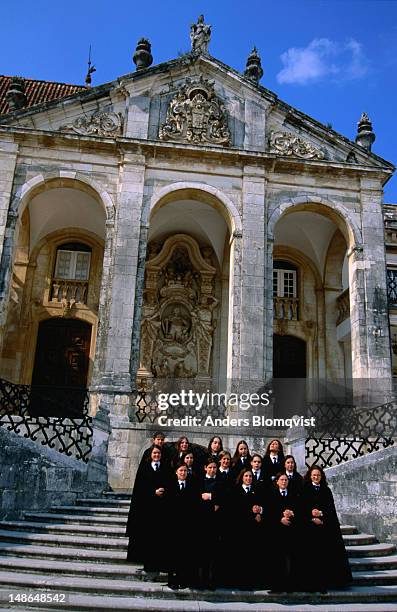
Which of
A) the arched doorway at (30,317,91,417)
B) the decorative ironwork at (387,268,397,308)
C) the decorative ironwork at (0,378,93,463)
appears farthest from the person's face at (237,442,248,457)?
the decorative ironwork at (387,268,397,308)

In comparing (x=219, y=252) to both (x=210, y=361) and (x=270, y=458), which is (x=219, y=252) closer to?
(x=210, y=361)

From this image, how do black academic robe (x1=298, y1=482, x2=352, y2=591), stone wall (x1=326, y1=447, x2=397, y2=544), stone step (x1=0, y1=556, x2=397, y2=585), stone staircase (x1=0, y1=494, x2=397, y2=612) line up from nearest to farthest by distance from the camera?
stone staircase (x1=0, y1=494, x2=397, y2=612), black academic robe (x1=298, y1=482, x2=352, y2=591), stone step (x1=0, y1=556, x2=397, y2=585), stone wall (x1=326, y1=447, x2=397, y2=544)

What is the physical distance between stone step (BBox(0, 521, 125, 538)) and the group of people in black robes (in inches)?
42.7

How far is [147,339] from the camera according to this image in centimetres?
1738

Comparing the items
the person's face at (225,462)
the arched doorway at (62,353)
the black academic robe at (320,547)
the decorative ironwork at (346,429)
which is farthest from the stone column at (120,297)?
the black academic robe at (320,547)

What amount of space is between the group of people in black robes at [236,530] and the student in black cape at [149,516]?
1 centimetres

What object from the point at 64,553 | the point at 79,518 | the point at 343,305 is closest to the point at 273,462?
the point at 64,553

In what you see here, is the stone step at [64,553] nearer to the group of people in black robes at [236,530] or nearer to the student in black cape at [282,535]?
the group of people in black robes at [236,530]

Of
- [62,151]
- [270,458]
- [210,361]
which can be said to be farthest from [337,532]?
[62,151]

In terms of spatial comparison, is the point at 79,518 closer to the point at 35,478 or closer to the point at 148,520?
the point at 35,478

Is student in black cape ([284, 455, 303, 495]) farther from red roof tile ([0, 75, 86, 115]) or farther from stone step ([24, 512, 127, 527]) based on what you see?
red roof tile ([0, 75, 86, 115])

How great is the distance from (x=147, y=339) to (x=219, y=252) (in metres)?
3.74

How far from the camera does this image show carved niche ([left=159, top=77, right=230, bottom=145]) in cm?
1577

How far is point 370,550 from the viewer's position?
801 cm
